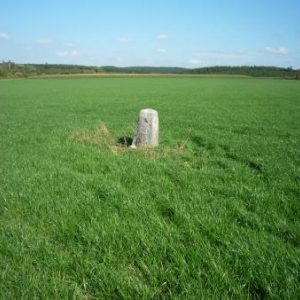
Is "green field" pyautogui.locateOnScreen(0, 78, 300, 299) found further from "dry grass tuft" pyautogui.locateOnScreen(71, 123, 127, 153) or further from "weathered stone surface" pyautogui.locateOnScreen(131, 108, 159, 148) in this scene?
"dry grass tuft" pyautogui.locateOnScreen(71, 123, 127, 153)

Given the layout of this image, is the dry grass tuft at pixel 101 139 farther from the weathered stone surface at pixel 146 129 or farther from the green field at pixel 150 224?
the green field at pixel 150 224

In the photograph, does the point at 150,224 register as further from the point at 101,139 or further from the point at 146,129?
the point at 101,139

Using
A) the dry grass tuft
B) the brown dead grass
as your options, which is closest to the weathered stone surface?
the brown dead grass

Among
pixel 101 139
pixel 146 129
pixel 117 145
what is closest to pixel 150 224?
pixel 146 129

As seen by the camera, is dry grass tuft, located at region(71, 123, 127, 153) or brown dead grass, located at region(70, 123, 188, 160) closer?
brown dead grass, located at region(70, 123, 188, 160)

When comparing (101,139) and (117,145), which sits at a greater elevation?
(101,139)

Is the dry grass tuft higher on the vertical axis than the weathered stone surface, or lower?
lower

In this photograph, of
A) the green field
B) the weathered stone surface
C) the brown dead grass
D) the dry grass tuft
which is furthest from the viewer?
the dry grass tuft

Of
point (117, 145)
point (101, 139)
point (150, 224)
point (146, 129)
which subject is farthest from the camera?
point (101, 139)

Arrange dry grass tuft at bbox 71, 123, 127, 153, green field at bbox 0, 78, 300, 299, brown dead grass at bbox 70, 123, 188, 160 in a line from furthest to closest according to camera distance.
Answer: dry grass tuft at bbox 71, 123, 127, 153, brown dead grass at bbox 70, 123, 188, 160, green field at bbox 0, 78, 300, 299

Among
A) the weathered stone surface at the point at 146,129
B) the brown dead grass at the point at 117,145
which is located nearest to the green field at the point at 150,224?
the brown dead grass at the point at 117,145

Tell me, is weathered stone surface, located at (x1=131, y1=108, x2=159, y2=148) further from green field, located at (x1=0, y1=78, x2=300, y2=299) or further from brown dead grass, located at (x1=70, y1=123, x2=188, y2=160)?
green field, located at (x1=0, y1=78, x2=300, y2=299)

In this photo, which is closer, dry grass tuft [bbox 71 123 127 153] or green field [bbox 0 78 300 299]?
green field [bbox 0 78 300 299]

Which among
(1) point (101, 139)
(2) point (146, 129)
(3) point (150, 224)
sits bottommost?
(3) point (150, 224)
